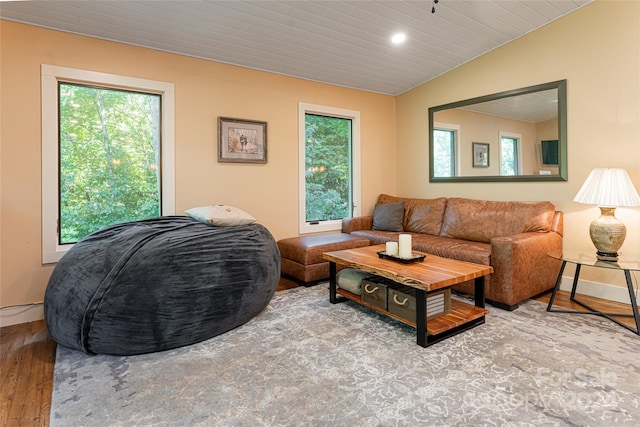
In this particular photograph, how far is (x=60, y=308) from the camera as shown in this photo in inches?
82.4

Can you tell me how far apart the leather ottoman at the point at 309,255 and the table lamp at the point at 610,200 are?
2194mm

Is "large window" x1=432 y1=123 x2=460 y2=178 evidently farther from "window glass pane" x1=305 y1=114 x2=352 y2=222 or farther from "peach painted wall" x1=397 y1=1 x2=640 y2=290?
"window glass pane" x1=305 y1=114 x2=352 y2=222

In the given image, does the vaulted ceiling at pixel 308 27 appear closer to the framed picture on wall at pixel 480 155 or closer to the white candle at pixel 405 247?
the framed picture on wall at pixel 480 155

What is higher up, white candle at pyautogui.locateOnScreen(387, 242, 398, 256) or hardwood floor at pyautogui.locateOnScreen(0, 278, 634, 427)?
white candle at pyautogui.locateOnScreen(387, 242, 398, 256)

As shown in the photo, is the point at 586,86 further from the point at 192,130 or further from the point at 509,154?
the point at 192,130

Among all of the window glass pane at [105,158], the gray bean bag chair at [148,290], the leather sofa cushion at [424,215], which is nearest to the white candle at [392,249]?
the gray bean bag chair at [148,290]

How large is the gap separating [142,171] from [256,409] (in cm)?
268

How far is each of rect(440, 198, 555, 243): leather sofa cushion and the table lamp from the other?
1.69 feet

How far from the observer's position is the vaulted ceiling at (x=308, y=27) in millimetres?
2758

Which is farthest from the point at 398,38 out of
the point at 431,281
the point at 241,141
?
the point at 431,281

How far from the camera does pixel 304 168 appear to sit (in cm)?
436

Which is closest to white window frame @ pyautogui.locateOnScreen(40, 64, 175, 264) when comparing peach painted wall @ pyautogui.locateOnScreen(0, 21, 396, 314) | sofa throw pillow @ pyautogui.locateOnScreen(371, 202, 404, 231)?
peach painted wall @ pyautogui.locateOnScreen(0, 21, 396, 314)

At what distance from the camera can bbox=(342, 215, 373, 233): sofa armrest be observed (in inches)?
182

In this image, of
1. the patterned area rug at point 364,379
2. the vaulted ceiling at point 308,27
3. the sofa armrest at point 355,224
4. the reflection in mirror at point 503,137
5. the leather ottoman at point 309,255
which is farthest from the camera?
the sofa armrest at point 355,224
